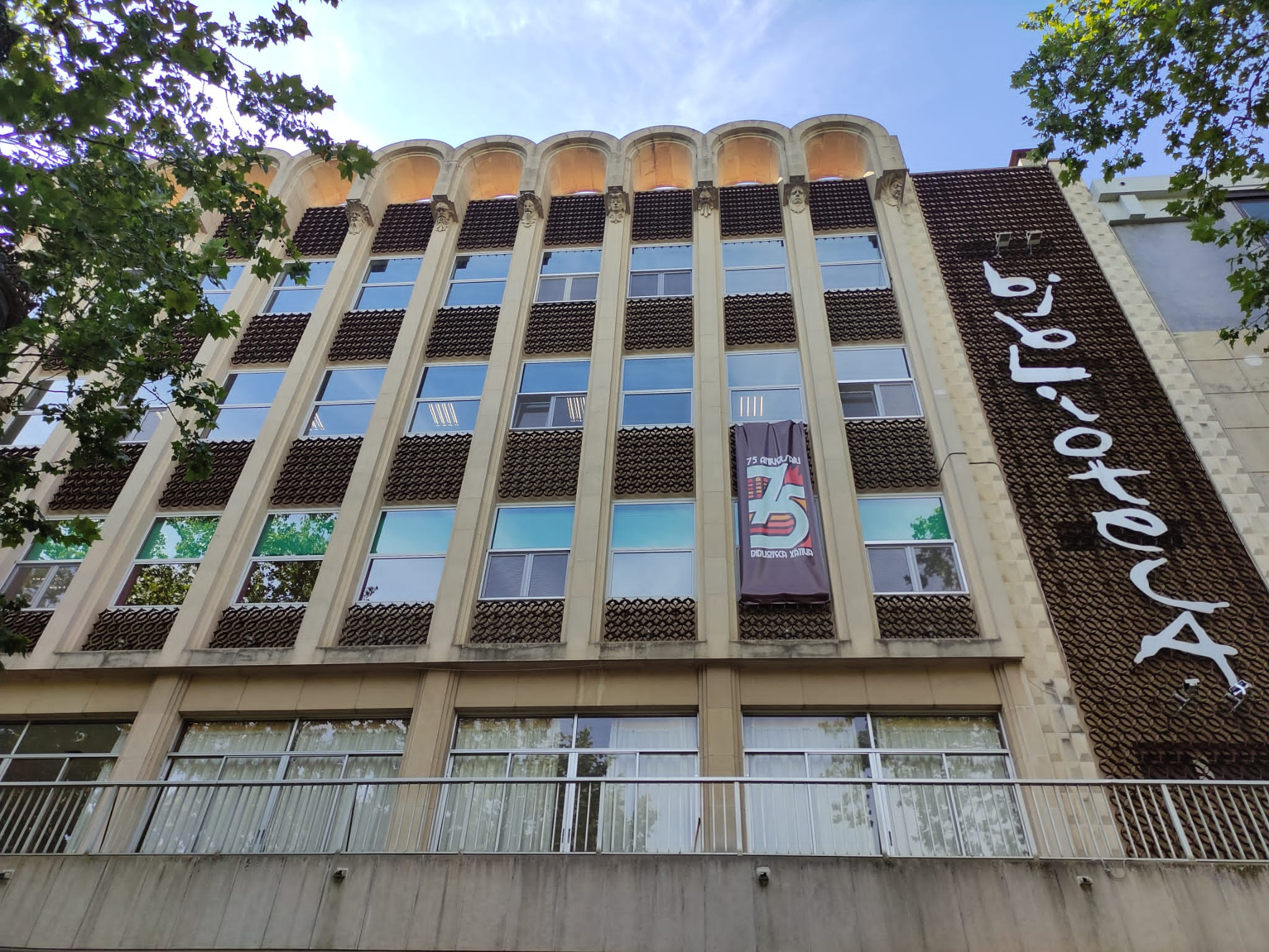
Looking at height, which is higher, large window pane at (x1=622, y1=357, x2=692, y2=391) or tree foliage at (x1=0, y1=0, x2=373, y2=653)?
large window pane at (x1=622, y1=357, x2=692, y2=391)

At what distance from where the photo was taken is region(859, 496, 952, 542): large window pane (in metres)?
14.2

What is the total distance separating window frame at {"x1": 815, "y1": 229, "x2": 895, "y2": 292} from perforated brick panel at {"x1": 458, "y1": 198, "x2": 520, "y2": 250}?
26.5 ft

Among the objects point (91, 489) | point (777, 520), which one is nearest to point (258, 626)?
point (91, 489)

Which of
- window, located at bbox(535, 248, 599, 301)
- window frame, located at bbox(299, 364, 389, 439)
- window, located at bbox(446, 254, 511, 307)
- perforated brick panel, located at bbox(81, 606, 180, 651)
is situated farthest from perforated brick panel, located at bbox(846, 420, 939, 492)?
perforated brick panel, located at bbox(81, 606, 180, 651)

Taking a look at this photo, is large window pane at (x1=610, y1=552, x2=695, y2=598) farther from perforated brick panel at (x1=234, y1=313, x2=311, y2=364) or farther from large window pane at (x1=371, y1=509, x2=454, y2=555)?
perforated brick panel at (x1=234, y1=313, x2=311, y2=364)

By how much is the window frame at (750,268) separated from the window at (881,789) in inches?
420

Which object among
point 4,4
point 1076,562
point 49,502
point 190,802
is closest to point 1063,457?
point 1076,562

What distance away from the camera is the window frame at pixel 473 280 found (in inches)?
775

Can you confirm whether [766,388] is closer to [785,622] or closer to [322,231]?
[785,622]

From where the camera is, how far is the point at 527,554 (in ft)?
48.0

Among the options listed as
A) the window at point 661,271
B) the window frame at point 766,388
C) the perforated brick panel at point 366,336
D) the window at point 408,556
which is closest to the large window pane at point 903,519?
the window frame at point 766,388

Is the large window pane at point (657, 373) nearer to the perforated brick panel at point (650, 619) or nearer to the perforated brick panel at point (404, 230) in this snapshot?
the perforated brick panel at point (650, 619)

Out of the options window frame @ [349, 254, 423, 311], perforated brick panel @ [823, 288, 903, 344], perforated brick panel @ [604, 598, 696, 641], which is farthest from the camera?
window frame @ [349, 254, 423, 311]

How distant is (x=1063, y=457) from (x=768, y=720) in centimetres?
778
